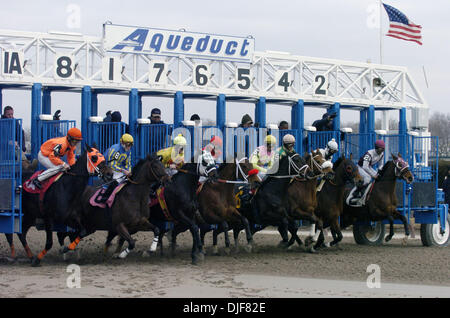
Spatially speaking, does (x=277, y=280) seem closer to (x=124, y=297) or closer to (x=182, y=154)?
(x=124, y=297)

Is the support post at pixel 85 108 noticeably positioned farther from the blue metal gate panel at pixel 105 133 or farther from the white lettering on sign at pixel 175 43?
the white lettering on sign at pixel 175 43

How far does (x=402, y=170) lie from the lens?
44.7 feet

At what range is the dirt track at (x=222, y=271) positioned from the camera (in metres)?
8.19

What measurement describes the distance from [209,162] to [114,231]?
1.95m

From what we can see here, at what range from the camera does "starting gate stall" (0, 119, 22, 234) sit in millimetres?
11039

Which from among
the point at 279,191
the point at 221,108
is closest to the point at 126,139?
the point at 279,191

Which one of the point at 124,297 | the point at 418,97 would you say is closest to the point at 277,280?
the point at 124,297

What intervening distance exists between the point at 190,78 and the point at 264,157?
161 inches

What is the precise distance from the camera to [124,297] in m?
7.73

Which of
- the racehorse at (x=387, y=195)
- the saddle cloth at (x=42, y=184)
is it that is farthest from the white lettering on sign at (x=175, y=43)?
the saddle cloth at (x=42, y=184)

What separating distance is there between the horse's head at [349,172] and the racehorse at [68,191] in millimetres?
4658

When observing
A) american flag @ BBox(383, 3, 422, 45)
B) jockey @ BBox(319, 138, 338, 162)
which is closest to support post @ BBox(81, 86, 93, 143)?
jockey @ BBox(319, 138, 338, 162)
